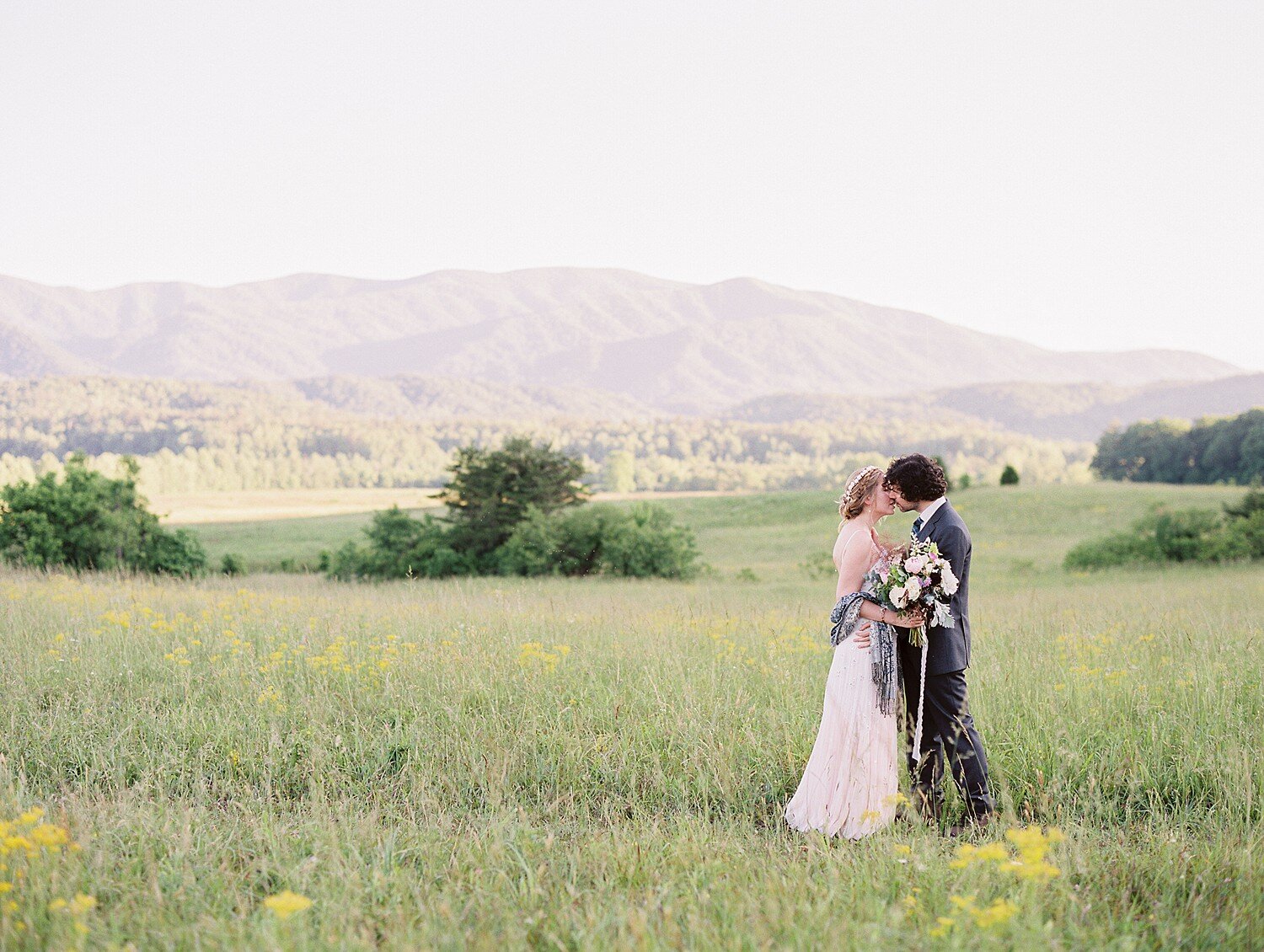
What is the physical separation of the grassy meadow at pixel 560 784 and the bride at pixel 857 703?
0.87ft

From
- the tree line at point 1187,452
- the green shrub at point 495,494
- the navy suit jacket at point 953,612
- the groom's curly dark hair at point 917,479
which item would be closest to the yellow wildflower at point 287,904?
the navy suit jacket at point 953,612

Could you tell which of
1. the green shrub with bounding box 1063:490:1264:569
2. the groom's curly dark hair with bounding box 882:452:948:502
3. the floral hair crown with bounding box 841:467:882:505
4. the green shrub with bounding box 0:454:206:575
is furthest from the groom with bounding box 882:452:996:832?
the green shrub with bounding box 1063:490:1264:569

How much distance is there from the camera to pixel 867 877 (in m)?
3.50

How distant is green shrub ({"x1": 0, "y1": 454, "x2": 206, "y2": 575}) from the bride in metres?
18.9

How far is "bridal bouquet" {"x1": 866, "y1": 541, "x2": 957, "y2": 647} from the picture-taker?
184 inches

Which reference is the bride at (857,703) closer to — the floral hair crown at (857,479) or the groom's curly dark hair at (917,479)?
the floral hair crown at (857,479)

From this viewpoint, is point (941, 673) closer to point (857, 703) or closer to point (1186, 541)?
point (857, 703)

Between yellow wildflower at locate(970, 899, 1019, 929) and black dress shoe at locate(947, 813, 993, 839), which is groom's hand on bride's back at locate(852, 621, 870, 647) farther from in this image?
yellow wildflower at locate(970, 899, 1019, 929)

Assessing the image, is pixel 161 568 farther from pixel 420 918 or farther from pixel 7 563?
pixel 420 918

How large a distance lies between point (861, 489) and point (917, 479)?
0.33 m

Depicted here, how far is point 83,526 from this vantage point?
20547mm

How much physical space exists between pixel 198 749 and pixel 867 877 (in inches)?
161

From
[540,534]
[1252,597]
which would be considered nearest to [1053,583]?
[1252,597]

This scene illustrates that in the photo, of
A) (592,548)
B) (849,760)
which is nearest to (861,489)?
(849,760)
